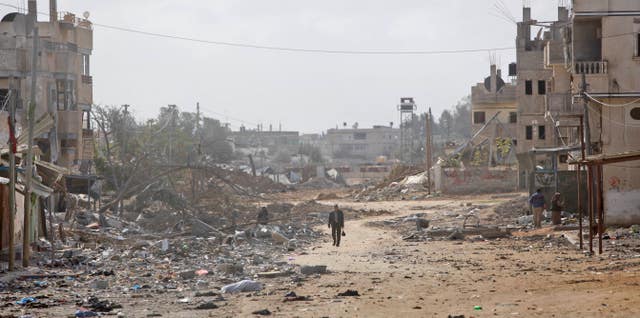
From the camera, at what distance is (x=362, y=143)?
7352 inches

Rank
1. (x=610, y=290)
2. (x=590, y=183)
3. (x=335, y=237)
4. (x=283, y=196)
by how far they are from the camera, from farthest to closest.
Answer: (x=283, y=196) < (x=335, y=237) < (x=590, y=183) < (x=610, y=290)

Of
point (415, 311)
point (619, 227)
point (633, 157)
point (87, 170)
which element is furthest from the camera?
point (87, 170)

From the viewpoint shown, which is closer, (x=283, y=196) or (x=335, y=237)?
(x=335, y=237)

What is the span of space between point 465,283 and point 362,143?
16660 centimetres

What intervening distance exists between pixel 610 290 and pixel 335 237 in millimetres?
15325

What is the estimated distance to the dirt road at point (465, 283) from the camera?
16.0 metres

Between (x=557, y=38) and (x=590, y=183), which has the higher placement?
(x=557, y=38)

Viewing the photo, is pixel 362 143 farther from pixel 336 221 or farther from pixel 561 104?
pixel 336 221

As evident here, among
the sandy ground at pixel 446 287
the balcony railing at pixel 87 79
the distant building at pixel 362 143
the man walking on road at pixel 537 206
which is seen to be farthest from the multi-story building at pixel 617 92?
the distant building at pixel 362 143

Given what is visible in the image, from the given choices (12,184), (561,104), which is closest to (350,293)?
(12,184)

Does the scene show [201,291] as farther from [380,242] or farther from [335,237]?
[380,242]

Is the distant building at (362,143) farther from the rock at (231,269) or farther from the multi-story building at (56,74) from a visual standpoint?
the rock at (231,269)

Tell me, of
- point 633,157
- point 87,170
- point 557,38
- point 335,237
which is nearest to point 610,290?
point 633,157

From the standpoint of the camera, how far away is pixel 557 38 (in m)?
51.7
